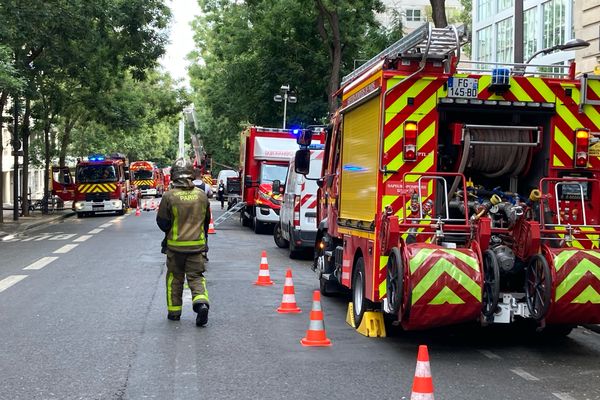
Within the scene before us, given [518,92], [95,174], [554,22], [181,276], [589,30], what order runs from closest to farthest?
[518,92] → [181,276] → [589,30] → [554,22] → [95,174]

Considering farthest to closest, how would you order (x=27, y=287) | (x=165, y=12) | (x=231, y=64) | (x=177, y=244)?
(x=231, y=64) < (x=165, y=12) < (x=27, y=287) < (x=177, y=244)

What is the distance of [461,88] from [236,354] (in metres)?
3.41

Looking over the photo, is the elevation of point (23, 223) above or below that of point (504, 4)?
below

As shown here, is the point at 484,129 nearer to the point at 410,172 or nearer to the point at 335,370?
the point at 410,172

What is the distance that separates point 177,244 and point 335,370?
2943 millimetres

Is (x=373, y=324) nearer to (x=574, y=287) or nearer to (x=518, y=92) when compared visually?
Result: (x=574, y=287)

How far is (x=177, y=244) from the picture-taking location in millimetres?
9469

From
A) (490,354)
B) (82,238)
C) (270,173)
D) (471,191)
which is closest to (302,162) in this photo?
(471,191)

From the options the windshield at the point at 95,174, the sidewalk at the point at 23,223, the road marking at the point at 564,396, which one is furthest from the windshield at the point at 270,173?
the road marking at the point at 564,396

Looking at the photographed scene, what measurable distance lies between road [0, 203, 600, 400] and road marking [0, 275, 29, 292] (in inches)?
8.6

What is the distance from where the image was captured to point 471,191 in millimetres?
8914

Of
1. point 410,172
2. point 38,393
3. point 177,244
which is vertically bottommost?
point 38,393

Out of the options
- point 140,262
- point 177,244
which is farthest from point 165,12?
point 177,244

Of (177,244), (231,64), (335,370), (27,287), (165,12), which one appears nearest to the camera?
(335,370)
